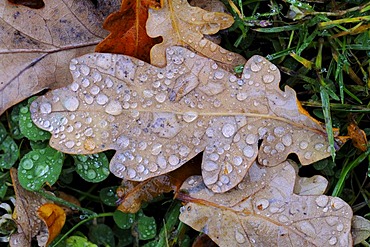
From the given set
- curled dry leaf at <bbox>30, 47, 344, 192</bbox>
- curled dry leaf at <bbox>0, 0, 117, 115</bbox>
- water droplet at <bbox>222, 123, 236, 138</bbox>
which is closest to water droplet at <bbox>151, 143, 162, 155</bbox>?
curled dry leaf at <bbox>30, 47, 344, 192</bbox>

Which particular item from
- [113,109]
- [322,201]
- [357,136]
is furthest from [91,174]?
[357,136]

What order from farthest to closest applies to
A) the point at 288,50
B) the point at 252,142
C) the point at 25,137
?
the point at 25,137 → the point at 288,50 → the point at 252,142

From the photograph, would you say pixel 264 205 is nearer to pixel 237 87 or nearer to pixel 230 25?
pixel 237 87

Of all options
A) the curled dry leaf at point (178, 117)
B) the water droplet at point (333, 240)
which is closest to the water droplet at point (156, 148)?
the curled dry leaf at point (178, 117)

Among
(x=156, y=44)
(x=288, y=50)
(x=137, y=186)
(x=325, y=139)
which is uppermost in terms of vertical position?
(x=156, y=44)

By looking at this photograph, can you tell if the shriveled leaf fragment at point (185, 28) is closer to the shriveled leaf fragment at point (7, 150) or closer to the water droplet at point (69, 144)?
the water droplet at point (69, 144)

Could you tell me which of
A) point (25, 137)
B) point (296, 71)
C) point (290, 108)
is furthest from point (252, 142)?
point (25, 137)

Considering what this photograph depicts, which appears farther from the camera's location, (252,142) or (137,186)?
(137,186)
